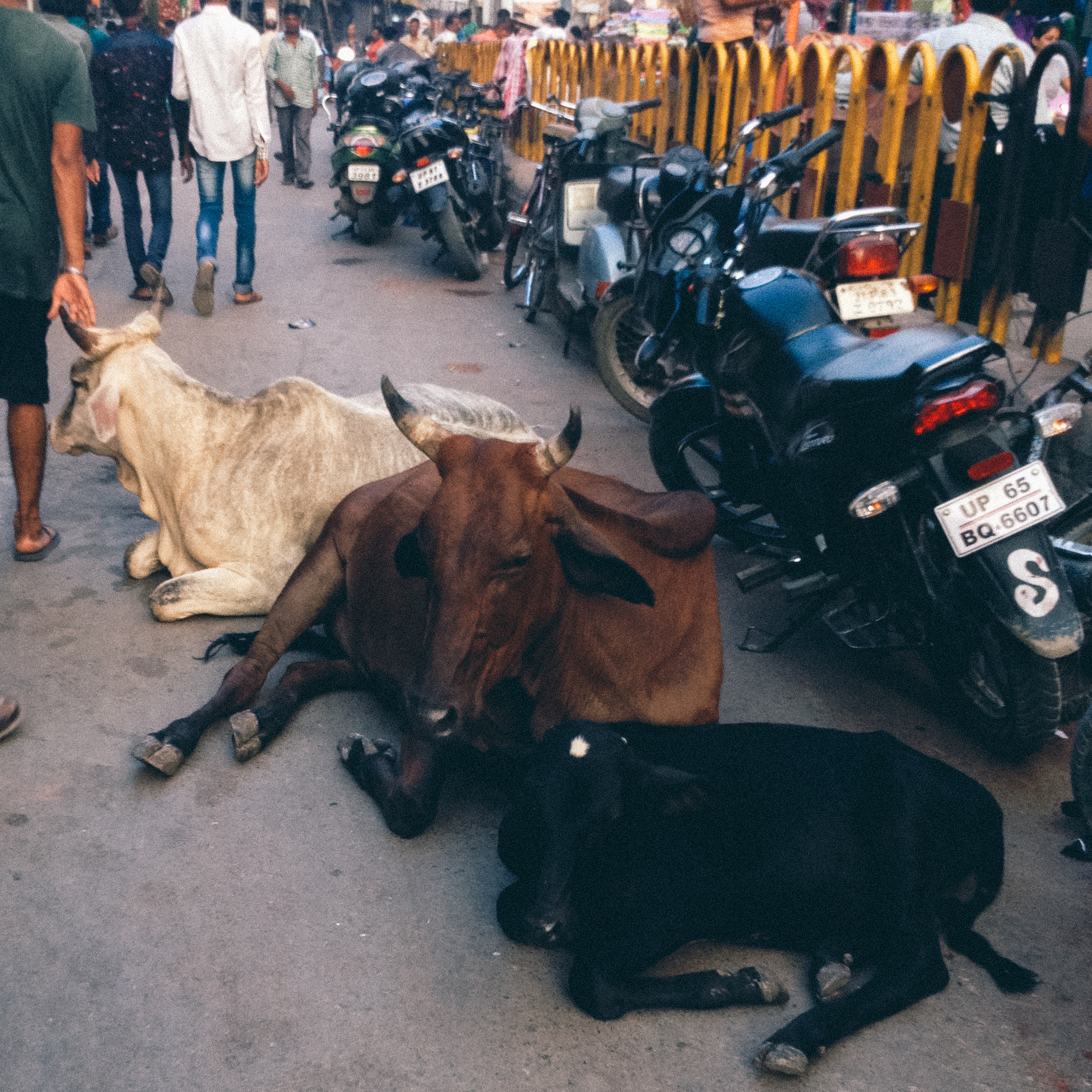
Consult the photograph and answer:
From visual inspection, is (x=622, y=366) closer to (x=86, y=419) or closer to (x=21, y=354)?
(x=86, y=419)

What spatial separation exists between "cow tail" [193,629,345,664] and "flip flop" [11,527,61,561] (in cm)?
113

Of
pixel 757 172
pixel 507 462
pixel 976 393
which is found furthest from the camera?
pixel 757 172

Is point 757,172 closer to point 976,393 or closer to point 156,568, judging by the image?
point 976,393

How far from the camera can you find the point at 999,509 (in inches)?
141

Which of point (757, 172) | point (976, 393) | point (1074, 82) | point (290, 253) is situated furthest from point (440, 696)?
point (290, 253)

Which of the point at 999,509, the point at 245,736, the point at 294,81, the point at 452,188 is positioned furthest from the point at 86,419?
the point at 294,81

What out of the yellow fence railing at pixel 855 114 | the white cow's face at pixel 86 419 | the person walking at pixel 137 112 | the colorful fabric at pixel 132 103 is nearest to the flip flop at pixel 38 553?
the white cow's face at pixel 86 419

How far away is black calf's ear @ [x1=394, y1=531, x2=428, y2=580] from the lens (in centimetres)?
329

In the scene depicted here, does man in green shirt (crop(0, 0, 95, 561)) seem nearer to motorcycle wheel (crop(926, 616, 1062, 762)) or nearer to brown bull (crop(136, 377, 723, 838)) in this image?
brown bull (crop(136, 377, 723, 838))

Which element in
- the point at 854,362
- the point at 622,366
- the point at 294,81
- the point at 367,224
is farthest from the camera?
the point at 294,81

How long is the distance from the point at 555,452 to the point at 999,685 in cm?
159

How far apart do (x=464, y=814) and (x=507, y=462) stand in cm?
111

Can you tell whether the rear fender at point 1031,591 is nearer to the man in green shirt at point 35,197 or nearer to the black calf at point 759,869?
the black calf at point 759,869

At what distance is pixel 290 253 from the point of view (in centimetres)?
1216
